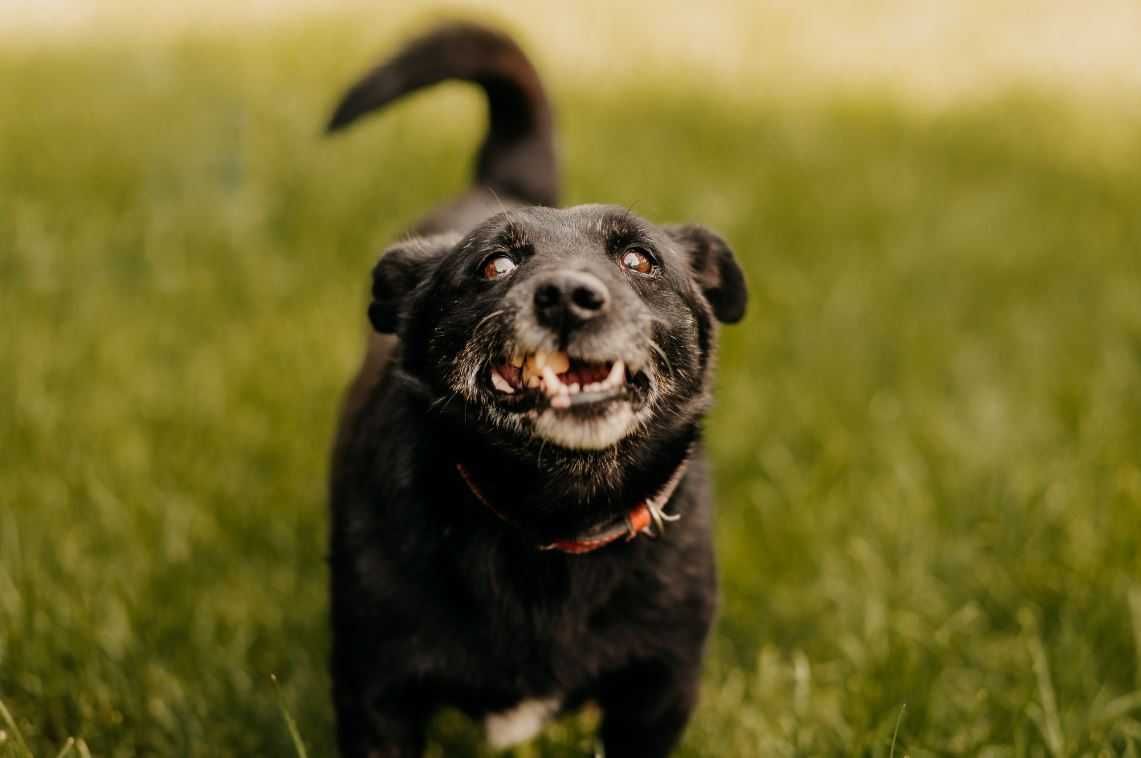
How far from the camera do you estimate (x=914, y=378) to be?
4.46 meters

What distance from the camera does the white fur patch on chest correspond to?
7.52 ft

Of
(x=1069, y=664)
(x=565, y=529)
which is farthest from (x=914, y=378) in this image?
(x=565, y=529)

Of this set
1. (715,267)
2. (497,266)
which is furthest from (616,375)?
(715,267)

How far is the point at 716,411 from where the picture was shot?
4.05 meters

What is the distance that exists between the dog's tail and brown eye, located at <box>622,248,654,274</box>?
1.23 m

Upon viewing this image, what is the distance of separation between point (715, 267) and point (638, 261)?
0.37 metres

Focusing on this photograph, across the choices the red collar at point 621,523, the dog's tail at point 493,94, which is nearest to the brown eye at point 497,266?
the red collar at point 621,523

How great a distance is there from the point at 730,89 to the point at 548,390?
5.83 meters

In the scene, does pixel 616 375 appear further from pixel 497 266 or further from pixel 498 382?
pixel 497 266

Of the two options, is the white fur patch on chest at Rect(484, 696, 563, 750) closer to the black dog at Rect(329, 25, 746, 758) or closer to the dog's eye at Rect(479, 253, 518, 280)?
the black dog at Rect(329, 25, 746, 758)

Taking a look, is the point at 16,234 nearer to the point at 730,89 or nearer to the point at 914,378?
the point at 914,378

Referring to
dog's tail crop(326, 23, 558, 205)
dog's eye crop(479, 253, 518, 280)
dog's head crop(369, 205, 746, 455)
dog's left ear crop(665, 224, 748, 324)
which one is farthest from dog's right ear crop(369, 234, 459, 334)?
dog's tail crop(326, 23, 558, 205)

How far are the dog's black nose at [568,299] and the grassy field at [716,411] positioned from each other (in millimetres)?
1096

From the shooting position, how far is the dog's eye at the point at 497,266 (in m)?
2.24
